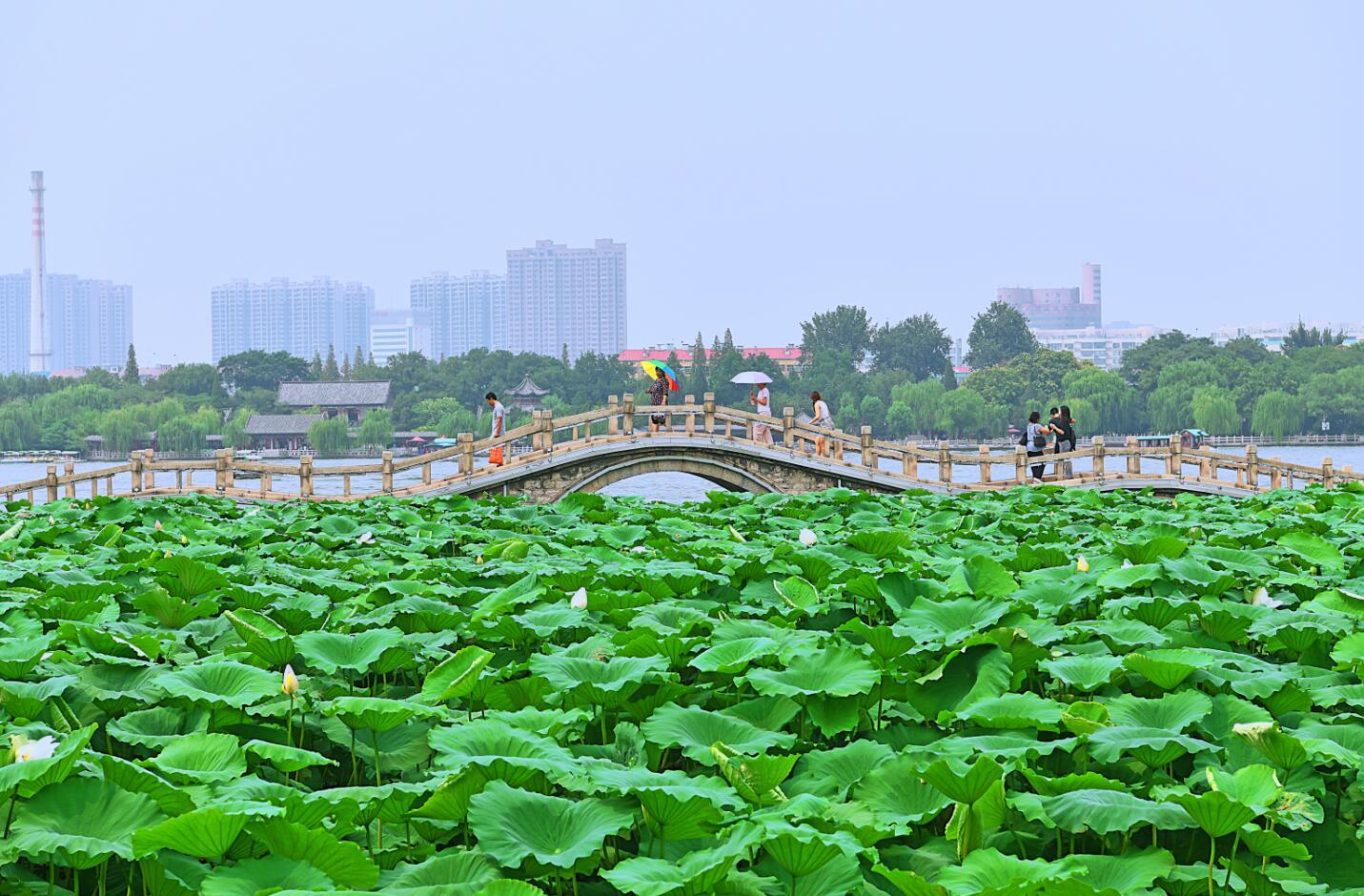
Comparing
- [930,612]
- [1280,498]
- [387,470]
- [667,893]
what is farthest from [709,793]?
[387,470]

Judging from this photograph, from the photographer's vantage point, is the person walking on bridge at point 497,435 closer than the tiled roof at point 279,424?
Yes

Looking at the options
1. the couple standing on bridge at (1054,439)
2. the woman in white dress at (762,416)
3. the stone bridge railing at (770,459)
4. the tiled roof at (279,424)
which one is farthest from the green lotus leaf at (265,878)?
the tiled roof at (279,424)

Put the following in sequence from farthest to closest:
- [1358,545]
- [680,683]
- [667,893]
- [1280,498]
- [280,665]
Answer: [1280,498] < [1358,545] < [280,665] < [680,683] < [667,893]

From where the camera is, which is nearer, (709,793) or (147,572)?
(709,793)

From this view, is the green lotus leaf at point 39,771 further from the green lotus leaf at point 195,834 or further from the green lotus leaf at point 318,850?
the green lotus leaf at point 318,850

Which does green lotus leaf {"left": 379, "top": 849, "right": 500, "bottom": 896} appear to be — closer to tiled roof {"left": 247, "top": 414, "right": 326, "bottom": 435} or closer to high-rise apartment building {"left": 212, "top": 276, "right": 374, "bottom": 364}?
tiled roof {"left": 247, "top": 414, "right": 326, "bottom": 435}

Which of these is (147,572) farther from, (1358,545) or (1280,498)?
(1280,498)

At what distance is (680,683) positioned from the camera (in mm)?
2820

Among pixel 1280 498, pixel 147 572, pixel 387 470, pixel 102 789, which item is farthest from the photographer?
pixel 387 470

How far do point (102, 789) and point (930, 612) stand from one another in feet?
6.17

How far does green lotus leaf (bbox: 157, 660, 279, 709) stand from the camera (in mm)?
2523

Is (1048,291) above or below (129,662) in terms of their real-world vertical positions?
above

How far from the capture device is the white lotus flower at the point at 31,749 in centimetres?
211

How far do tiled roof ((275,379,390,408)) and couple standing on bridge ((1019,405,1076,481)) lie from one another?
1997 inches
